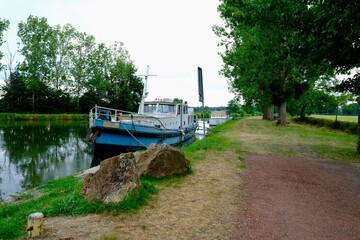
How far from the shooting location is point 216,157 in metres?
9.98

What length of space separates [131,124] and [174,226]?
1113cm

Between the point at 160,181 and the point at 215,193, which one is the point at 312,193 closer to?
the point at 215,193

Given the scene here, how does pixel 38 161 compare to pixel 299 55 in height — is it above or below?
below

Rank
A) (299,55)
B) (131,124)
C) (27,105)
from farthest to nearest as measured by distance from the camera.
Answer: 1. (27,105)
2. (131,124)
3. (299,55)

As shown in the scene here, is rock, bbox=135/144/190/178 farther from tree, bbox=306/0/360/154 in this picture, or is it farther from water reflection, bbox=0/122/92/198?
tree, bbox=306/0/360/154

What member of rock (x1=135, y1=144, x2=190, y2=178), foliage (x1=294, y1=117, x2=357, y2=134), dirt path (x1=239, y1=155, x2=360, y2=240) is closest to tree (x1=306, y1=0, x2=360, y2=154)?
dirt path (x1=239, y1=155, x2=360, y2=240)

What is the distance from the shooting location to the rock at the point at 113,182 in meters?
4.93

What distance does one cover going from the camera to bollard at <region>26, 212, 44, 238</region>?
376 centimetres

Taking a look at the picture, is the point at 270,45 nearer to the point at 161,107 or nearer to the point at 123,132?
the point at 161,107

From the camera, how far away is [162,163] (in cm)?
705

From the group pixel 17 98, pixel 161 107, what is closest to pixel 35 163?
pixel 161 107

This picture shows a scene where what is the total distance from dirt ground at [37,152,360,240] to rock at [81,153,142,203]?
0.45m

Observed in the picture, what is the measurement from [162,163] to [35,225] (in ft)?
11.8

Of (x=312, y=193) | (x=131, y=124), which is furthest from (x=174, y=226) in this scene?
(x=131, y=124)
